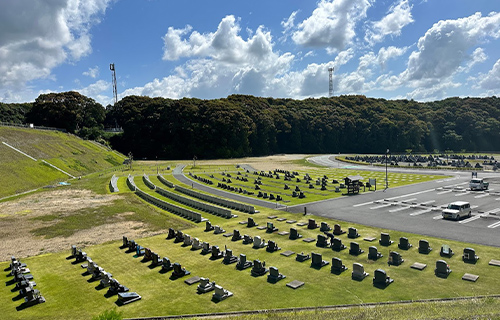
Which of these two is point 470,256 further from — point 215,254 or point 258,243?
point 215,254

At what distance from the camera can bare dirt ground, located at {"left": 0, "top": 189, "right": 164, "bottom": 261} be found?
26641 millimetres

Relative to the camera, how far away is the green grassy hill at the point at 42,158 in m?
55.8

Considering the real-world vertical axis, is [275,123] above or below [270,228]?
above

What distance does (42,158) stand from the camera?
70375 mm

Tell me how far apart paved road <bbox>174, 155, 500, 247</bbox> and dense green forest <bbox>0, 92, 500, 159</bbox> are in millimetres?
69307

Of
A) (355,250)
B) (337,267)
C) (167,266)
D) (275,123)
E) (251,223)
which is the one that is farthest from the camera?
(275,123)

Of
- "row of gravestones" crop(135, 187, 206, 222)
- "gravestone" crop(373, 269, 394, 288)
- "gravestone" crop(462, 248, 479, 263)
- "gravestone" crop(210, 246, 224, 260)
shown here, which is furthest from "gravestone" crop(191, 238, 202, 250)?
"gravestone" crop(462, 248, 479, 263)

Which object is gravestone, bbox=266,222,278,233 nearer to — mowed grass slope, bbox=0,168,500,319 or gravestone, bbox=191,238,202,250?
mowed grass slope, bbox=0,168,500,319

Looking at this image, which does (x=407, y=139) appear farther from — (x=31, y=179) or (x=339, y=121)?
(x=31, y=179)

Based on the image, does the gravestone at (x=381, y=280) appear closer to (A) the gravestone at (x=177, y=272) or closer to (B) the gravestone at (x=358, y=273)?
(B) the gravestone at (x=358, y=273)

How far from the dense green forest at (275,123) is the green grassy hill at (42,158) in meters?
20.5

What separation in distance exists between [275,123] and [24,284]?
129 metres

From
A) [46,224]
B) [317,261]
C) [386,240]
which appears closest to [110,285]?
[317,261]

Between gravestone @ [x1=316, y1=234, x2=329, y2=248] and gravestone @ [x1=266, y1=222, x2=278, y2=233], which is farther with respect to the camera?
gravestone @ [x1=266, y1=222, x2=278, y2=233]
